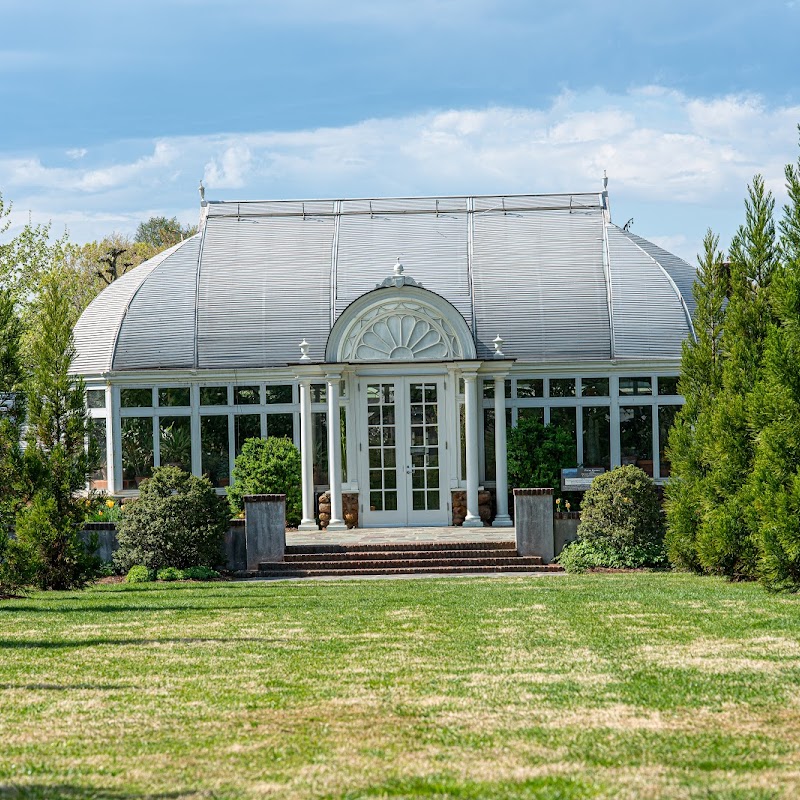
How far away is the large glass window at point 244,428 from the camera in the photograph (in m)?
22.2

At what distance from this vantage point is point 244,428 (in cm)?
2223

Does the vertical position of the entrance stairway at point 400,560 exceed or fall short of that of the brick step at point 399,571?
it exceeds it

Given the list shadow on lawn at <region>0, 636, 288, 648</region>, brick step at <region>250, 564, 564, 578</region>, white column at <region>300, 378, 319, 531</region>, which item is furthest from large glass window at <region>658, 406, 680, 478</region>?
shadow on lawn at <region>0, 636, 288, 648</region>

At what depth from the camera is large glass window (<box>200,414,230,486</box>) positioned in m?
22.2

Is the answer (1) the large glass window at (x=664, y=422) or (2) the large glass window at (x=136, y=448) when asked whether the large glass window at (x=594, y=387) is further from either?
(2) the large glass window at (x=136, y=448)

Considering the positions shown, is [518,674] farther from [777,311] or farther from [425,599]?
[777,311]

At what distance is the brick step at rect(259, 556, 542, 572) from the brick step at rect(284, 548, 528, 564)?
52 millimetres

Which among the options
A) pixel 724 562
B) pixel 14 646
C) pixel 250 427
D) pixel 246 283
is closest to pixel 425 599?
pixel 724 562

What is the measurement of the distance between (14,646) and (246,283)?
44.4 ft

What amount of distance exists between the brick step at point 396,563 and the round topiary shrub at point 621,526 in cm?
82

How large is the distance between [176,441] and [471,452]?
5658 mm

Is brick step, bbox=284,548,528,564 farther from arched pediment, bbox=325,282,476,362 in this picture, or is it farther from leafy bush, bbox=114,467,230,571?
arched pediment, bbox=325,282,476,362

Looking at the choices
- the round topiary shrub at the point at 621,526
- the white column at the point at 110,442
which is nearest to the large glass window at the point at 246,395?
the white column at the point at 110,442

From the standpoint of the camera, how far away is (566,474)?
21562 mm
